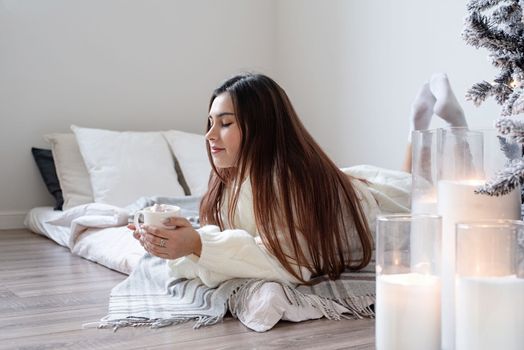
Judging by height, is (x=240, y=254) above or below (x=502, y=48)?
below

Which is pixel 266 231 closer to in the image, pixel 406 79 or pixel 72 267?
pixel 72 267

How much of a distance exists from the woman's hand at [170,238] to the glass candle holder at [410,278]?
2.35 feet

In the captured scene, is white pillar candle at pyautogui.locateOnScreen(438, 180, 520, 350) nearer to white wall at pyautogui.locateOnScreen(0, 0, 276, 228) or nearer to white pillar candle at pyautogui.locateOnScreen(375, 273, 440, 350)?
white pillar candle at pyautogui.locateOnScreen(375, 273, 440, 350)

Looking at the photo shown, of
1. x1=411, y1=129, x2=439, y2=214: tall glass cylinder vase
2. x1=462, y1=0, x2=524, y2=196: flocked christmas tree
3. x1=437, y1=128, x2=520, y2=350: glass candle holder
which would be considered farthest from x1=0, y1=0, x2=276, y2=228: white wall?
x1=462, y1=0, x2=524, y2=196: flocked christmas tree

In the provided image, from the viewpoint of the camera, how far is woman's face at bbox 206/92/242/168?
2.16 m

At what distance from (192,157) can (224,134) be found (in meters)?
1.99

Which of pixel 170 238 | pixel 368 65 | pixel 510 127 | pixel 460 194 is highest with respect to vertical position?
pixel 368 65

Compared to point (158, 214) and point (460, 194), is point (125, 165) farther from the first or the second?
point (460, 194)

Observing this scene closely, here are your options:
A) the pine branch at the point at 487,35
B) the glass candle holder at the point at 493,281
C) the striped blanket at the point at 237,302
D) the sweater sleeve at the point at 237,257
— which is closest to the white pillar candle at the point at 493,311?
the glass candle holder at the point at 493,281

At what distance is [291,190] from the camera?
2080 millimetres

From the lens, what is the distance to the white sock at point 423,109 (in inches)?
112

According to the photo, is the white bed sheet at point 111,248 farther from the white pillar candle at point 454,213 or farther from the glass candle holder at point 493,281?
the glass candle holder at point 493,281

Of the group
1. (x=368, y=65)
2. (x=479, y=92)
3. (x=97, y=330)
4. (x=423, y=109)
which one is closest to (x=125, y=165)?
(x=368, y=65)

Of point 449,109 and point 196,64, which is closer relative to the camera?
point 449,109
